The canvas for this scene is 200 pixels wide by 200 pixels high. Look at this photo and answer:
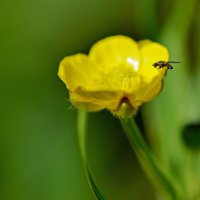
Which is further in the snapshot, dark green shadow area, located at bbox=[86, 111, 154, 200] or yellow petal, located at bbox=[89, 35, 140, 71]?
dark green shadow area, located at bbox=[86, 111, 154, 200]

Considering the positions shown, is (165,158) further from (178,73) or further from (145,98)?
(145,98)

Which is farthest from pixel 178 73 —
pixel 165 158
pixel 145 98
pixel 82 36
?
pixel 145 98

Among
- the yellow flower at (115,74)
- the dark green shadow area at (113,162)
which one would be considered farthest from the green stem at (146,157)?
the dark green shadow area at (113,162)

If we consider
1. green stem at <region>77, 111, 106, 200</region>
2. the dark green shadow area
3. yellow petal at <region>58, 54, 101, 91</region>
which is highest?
yellow petal at <region>58, 54, 101, 91</region>

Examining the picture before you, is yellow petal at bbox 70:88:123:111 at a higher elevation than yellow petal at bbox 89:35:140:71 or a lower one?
lower

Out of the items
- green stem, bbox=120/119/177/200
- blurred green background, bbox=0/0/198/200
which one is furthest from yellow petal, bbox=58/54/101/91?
→ blurred green background, bbox=0/0/198/200

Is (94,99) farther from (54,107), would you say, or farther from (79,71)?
(54,107)

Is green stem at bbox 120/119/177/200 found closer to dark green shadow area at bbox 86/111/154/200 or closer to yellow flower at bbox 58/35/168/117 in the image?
yellow flower at bbox 58/35/168/117
